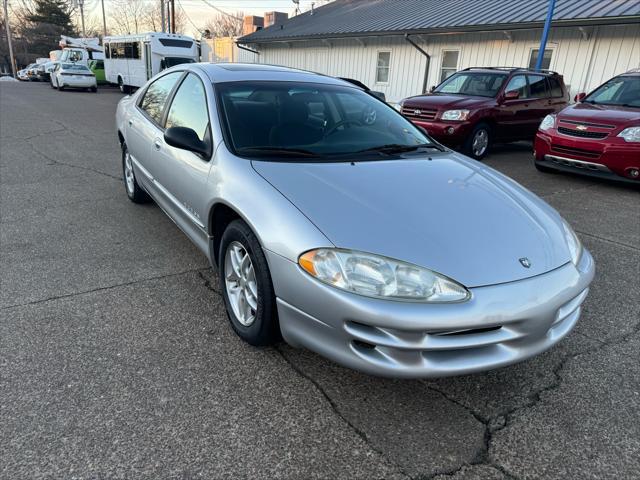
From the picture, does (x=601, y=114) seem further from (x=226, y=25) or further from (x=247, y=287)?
(x=226, y=25)

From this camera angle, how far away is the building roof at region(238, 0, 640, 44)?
10.8 metres

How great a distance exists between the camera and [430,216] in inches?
92.1

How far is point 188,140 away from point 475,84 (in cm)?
770

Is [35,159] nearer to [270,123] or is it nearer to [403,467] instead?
[270,123]

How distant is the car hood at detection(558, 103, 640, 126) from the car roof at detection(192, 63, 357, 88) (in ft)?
14.6

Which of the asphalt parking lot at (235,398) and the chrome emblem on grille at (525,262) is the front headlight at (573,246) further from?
the asphalt parking lot at (235,398)

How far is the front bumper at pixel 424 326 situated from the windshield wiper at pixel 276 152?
0.87m

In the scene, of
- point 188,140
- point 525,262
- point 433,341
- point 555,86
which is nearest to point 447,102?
point 555,86

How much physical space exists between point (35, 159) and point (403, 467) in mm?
7679

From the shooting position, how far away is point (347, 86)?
12.5 ft

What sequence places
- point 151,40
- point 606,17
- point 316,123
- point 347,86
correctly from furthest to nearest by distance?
point 151,40 < point 606,17 < point 347,86 < point 316,123

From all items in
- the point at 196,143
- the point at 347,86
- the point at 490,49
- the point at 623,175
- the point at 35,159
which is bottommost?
the point at 35,159

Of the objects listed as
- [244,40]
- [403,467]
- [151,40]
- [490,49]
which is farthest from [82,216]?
[244,40]

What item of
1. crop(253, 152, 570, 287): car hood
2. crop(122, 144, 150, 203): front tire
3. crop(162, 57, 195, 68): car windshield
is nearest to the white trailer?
crop(162, 57, 195, 68): car windshield
